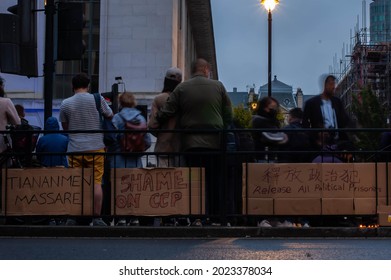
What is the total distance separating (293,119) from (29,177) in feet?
12.9

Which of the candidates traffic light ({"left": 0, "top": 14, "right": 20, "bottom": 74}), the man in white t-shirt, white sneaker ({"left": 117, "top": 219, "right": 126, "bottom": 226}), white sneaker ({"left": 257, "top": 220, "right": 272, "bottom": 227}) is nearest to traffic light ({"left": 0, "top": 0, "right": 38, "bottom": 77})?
traffic light ({"left": 0, "top": 14, "right": 20, "bottom": 74})

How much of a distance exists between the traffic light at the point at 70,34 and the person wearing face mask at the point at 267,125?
2.57 meters

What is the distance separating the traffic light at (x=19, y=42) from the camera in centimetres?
1088

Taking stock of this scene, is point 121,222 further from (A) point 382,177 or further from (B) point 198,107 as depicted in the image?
(A) point 382,177

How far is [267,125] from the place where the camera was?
36.3 feet

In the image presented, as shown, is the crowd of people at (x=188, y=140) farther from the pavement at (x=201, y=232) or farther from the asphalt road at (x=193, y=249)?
the asphalt road at (x=193, y=249)

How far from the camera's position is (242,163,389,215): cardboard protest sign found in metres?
9.90

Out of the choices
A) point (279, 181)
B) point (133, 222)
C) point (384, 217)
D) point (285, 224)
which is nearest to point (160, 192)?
point (133, 222)

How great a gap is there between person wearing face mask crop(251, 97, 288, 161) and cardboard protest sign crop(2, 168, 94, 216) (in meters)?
2.11

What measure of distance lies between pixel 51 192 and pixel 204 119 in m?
2.05

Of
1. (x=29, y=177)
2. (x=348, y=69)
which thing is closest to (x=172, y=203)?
(x=29, y=177)

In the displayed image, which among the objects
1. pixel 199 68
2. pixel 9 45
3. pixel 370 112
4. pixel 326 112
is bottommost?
pixel 326 112

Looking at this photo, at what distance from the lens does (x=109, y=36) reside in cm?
3328

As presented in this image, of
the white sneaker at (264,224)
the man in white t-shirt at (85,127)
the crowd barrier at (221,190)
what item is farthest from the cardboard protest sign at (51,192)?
the white sneaker at (264,224)
